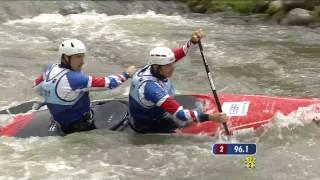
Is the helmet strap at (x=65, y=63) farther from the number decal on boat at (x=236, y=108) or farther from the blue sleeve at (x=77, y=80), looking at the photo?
the number decal on boat at (x=236, y=108)

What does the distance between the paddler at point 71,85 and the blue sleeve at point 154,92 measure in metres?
0.25

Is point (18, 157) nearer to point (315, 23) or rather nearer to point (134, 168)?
point (134, 168)

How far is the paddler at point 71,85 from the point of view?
6512mm

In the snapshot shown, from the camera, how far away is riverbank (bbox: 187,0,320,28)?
15.6 meters

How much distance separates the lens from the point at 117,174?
642cm

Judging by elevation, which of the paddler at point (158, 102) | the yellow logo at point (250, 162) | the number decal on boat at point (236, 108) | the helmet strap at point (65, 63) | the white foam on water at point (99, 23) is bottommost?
the yellow logo at point (250, 162)

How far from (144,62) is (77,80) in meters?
6.01

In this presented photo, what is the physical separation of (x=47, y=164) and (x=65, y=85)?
94 cm

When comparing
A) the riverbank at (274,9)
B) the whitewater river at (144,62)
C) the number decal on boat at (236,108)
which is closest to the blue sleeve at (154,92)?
the whitewater river at (144,62)

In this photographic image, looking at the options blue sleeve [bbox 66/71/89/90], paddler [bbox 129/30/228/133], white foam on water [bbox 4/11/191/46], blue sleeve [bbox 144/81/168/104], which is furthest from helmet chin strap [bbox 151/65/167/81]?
white foam on water [bbox 4/11/191/46]

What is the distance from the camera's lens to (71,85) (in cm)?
656

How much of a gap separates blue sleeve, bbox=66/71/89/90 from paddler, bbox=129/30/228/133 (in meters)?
0.59

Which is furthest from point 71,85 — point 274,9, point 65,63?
point 274,9

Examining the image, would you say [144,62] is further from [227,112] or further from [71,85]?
[71,85]
